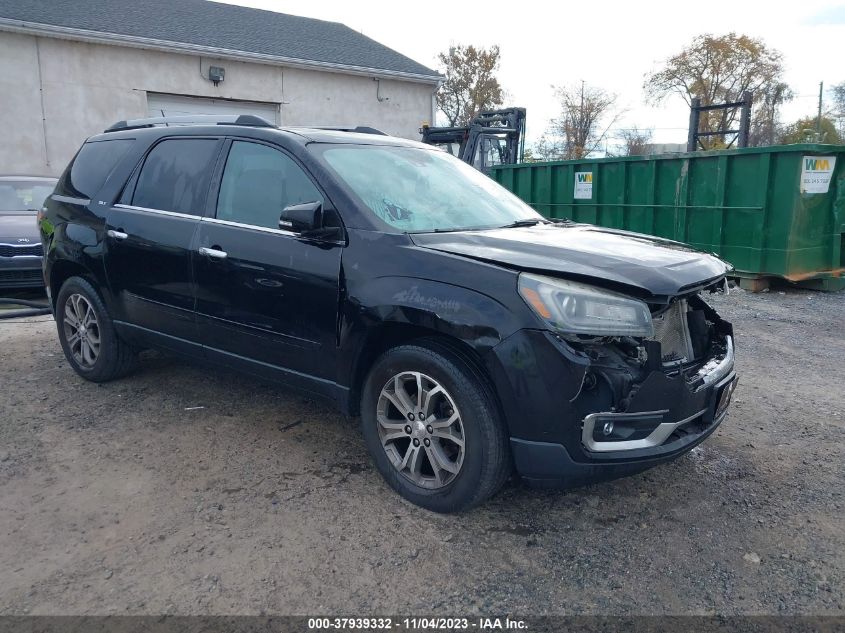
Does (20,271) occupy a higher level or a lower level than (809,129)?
lower

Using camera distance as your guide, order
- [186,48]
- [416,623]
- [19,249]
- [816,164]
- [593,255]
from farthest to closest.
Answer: [186,48] < [816,164] < [19,249] < [593,255] < [416,623]

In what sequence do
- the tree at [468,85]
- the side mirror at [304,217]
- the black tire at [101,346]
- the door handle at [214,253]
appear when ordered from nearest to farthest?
the side mirror at [304,217], the door handle at [214,253], the black tire at [101,346], the tree at [468,85]

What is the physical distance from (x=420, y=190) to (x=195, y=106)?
51.8ft

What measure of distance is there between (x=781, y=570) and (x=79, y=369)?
4.74 m

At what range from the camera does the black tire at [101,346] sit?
4934 mm

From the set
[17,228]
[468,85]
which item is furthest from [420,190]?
[468,85]

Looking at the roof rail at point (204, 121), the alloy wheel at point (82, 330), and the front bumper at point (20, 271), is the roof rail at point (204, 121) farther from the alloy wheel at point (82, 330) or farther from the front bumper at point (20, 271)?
the front bumper at point (20, 271)

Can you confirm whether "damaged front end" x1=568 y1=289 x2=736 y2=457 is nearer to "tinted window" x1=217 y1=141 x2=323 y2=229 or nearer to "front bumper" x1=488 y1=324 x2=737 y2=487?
"front bumper" x1=488 y1=324 x2=737 y2=487

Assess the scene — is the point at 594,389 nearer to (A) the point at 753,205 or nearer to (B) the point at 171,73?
(A) the point at 753,205

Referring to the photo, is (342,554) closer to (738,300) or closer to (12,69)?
(738,300)

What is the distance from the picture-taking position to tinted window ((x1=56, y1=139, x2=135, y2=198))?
195 inches

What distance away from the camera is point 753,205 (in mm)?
9680

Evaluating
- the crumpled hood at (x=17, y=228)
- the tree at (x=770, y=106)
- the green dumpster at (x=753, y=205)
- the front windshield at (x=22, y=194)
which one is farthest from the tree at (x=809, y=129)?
the crumpled hood at (x=17, y=228)

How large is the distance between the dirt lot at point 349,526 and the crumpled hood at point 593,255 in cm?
114
